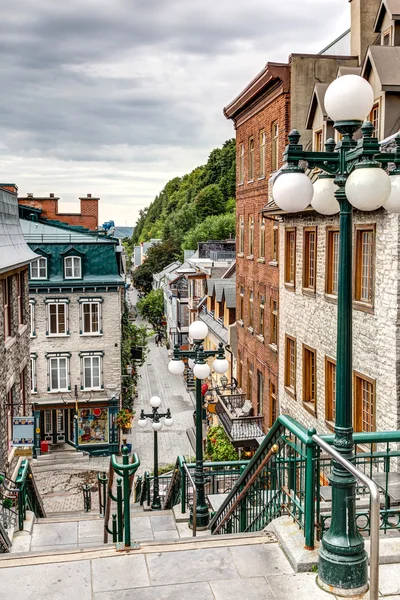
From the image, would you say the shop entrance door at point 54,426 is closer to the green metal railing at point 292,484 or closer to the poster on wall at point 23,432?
the poster on wall at point 23,432

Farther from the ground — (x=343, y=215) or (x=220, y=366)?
(x=343, y=215)

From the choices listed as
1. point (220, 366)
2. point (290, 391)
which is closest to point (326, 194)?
point (220, 366)

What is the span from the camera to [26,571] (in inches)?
239

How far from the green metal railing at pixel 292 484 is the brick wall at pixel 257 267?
14287 millimetres

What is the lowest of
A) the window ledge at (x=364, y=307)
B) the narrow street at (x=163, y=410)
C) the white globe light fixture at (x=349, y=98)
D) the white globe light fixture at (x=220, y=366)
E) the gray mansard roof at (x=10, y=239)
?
the narrow street at (x=163, y=410)

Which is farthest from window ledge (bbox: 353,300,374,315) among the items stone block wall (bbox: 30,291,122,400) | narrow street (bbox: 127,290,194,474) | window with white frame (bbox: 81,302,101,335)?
window with white frame (bbox: 81,302,101,335)

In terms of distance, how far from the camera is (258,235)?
83.2 ft

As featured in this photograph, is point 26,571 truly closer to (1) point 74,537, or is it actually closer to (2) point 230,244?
(1) point 74,537

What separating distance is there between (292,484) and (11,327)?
11.6m

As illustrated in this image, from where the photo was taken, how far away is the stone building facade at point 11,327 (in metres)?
14.9

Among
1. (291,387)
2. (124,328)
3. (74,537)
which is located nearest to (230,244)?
(124,328)

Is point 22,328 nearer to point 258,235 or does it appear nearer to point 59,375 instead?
point 258,235

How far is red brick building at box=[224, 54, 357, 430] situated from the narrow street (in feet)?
20.8

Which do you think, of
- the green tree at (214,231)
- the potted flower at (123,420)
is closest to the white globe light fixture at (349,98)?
the potted flower at (123,420)
